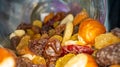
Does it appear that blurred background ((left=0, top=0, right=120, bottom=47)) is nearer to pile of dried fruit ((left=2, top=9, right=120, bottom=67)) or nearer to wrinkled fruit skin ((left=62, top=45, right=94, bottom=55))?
pile of dried fruit ((left=2, top=9, right=120, bottom=67))

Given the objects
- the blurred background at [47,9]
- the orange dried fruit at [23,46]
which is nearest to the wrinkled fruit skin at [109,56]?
the orange dried fruit at [23,46]

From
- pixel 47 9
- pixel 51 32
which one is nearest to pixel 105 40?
pixel 51 32

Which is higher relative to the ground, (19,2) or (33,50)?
(19,2)

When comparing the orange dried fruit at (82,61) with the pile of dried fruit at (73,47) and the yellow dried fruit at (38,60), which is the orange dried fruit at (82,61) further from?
the yellow dried fruit at (38,60)

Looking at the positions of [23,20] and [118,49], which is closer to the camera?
[118,49]

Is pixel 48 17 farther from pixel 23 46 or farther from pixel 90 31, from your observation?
pixel 90 31

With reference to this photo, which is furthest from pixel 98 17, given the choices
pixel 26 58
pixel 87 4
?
pixel 26 58

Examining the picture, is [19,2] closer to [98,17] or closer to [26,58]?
[98,17]

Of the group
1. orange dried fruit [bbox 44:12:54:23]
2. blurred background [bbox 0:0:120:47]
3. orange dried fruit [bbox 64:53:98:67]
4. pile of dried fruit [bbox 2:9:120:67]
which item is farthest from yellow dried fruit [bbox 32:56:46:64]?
orange dried fruit [bbox 44:12:54:23]
